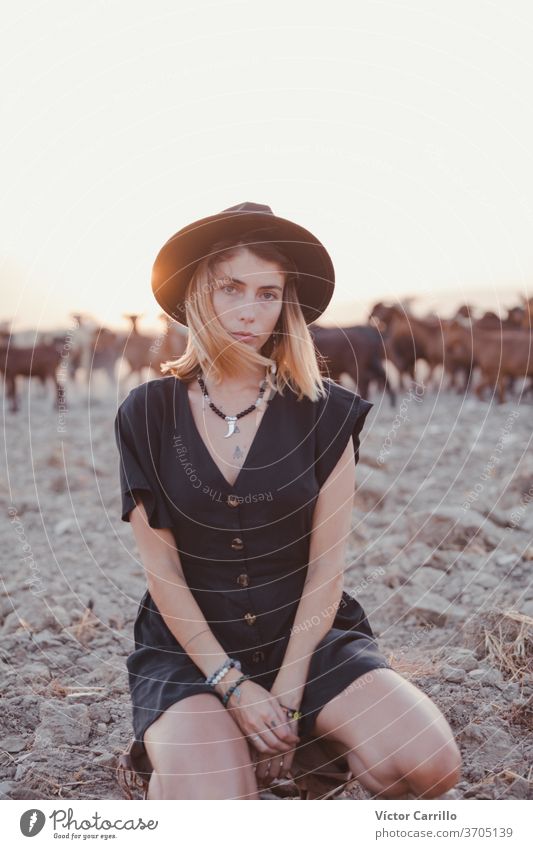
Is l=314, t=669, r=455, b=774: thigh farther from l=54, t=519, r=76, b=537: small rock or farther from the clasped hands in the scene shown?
l=54, t=519, r=76, b=537: small rock

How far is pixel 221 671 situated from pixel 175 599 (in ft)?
0.78

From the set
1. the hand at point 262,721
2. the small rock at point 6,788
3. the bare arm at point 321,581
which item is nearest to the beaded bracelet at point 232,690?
the hand at point 262,721

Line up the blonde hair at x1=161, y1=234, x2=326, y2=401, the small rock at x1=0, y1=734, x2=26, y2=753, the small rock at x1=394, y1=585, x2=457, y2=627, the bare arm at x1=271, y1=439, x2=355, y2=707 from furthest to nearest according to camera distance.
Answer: the small rock at x1=394, y1=585, x2=457, y2=627, the small rock at x1=0, y1=734, x2=26, y2=753, the blonde hair at x1=161, y1=234, x2=326, y2=401, the bare arm at x1=271, y1=439, x2=355, y2=707

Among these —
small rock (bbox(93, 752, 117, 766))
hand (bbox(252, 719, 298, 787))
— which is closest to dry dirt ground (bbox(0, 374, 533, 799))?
small rock (bbox(93, 752, 117, 766))

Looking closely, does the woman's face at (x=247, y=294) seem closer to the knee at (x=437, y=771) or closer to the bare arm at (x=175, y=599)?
the bare arm at (x=175, y=599)

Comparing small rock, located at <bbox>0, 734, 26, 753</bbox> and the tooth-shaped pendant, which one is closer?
the tooth-shaped pendant

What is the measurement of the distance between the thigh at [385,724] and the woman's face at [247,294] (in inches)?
40.1

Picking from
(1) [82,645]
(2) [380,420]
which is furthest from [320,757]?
(2) [380,420]

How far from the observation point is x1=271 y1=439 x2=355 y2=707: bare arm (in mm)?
2482

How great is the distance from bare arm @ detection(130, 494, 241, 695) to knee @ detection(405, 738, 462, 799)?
0.53 metres

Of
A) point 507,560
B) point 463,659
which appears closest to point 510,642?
point 463,659

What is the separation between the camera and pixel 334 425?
105 inches

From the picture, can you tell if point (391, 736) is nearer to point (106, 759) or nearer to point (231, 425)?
point (231, 425)
